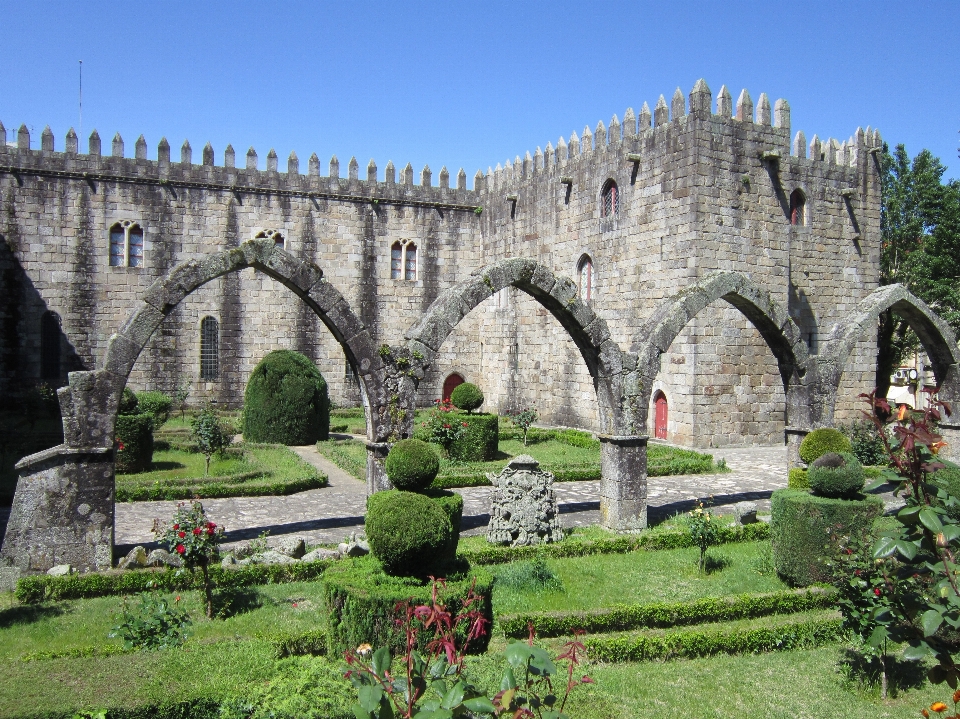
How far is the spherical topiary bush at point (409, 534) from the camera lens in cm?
699

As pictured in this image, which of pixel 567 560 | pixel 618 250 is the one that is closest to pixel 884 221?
pixel 618 250

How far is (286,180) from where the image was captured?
24891 mm

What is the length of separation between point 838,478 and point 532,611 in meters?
3.83

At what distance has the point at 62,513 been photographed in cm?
877

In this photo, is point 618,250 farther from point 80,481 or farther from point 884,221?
point 884,221

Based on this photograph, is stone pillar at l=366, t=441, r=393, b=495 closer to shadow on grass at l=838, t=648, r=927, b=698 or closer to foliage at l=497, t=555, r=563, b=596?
foliage at l=497, t=555, r=563, b=596

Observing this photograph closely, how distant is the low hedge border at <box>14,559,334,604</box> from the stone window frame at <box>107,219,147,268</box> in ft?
54.6

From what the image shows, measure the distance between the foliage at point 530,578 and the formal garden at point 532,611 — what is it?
26 millimetres

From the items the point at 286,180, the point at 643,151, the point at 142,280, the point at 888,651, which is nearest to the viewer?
the point at 888,651

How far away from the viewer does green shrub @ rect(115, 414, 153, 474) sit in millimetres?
14883

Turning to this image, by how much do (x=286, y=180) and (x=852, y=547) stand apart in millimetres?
21200

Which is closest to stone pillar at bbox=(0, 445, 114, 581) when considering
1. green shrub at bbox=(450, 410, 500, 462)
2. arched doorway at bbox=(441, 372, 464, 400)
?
green shrub at bbox=(450, 410, 500, 462)

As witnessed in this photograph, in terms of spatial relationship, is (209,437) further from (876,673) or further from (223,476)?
(876,673)

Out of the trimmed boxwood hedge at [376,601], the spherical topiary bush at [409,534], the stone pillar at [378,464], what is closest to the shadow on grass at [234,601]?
the trimmed boxwood hedge at [376,601]
